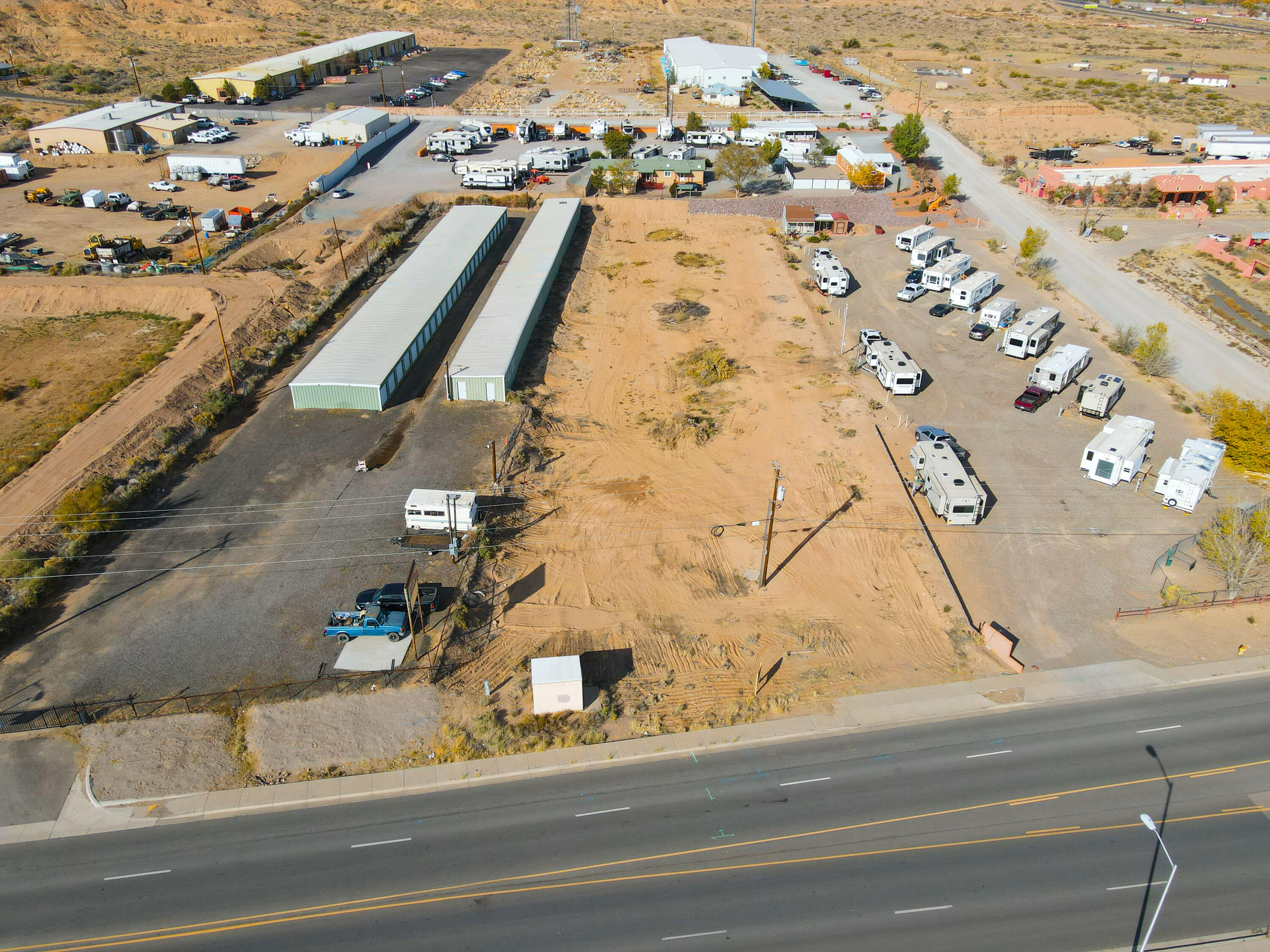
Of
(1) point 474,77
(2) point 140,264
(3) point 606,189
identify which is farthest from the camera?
(1) point 474,77

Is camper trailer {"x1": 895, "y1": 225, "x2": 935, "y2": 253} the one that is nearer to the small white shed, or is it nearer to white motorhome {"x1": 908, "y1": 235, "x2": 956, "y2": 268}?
white motorhome {"x1": 908, "y1": 235, "x2": 956, "y2": 268}

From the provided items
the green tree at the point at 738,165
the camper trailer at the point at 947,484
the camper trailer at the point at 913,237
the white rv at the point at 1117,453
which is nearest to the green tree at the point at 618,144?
the green tree at the point at 738,165

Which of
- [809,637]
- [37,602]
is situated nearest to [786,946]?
[809,637]

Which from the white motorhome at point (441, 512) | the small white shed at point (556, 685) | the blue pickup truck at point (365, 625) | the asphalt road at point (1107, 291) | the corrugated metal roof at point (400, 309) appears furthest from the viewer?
the asphalt road at point (1107, 291)

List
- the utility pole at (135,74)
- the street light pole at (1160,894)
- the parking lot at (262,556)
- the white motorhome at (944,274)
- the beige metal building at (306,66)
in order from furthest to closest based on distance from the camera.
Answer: the utility pole at (135,74) → the beige metal building at (306,66) → the white motorhome at (944,274) → the parking lot at (262,556) → the street light pole at (1160,894)

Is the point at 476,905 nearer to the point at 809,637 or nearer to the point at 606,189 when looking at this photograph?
the point at 809,637

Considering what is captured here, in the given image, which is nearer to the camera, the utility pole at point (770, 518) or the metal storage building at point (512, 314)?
the utility pole at point (770, 518)

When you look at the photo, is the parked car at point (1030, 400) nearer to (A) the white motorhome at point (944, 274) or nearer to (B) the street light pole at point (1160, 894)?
(A) the white motorhome at point (944, 274)
